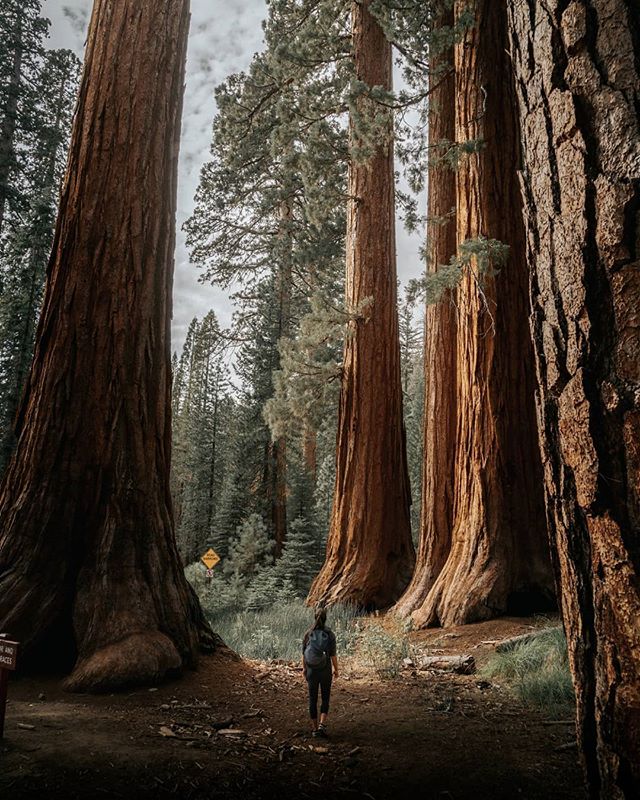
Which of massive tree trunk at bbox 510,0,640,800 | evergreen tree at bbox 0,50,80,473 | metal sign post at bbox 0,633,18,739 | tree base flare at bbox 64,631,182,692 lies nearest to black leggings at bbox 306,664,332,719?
tree base flare at bbox 64,631,182,692

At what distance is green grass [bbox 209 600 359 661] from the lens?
21.9ft

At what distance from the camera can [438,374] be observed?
908cm

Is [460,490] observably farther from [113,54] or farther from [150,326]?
[113,54]

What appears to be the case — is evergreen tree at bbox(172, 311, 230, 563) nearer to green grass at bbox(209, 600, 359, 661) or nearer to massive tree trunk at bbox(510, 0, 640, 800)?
green grass at bbox(209, 600, 359, 661)

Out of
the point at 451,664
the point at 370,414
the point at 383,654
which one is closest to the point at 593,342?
the point at 451,664

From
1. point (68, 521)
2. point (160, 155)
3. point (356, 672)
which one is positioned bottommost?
point (356, 672)

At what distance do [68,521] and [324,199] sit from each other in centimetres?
879

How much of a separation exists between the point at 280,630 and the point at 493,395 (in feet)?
14.7

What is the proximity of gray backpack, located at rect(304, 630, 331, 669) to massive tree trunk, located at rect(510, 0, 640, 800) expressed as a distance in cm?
266

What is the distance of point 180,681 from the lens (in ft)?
14.4

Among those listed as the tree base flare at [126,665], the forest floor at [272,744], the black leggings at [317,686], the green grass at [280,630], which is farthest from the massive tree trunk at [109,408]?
the green grass at [280,630]

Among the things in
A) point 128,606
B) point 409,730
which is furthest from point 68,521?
point 409,730

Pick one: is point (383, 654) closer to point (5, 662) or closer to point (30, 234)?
point (5, 662)

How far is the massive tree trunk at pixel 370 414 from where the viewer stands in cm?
948
